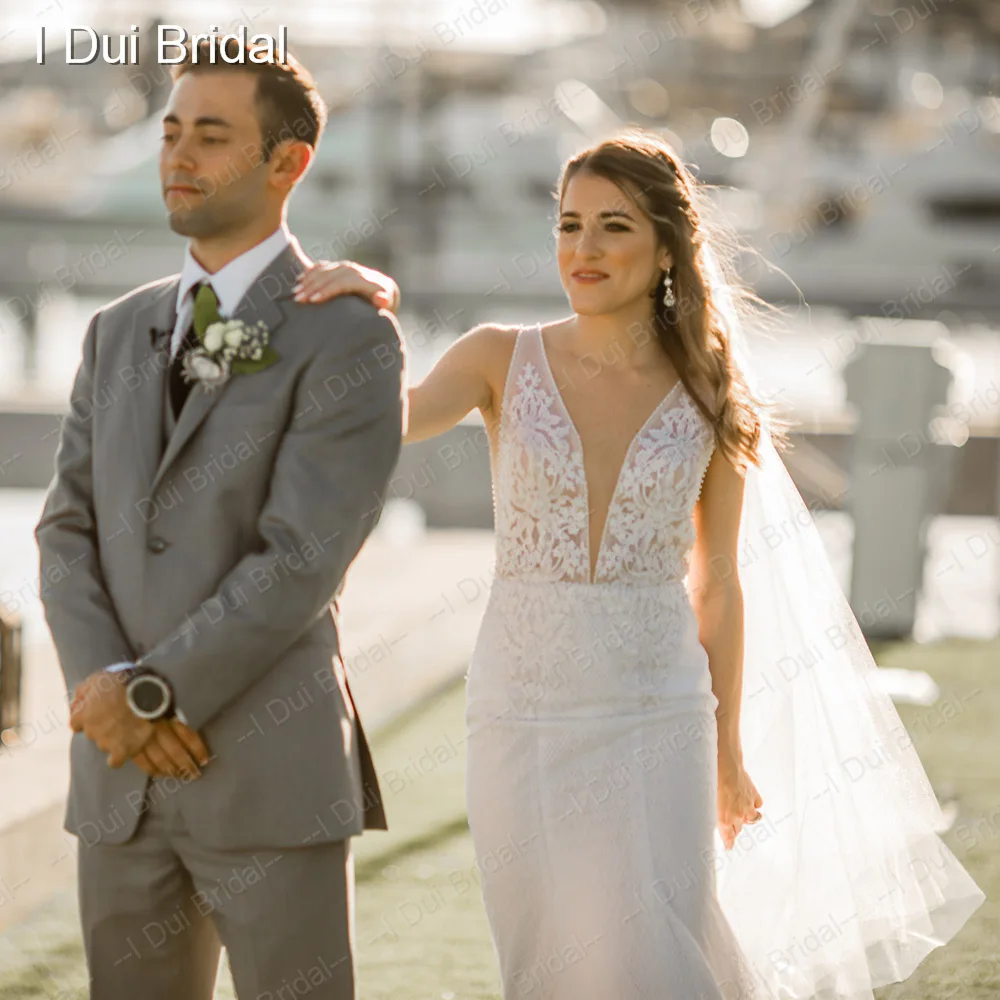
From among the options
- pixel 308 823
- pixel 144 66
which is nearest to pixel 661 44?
pixel 144 66

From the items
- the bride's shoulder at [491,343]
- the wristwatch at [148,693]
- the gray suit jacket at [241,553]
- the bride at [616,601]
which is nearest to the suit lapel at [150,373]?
the gray suit jacket at [241,553]

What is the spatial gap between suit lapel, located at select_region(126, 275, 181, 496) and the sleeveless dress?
37.1 inches

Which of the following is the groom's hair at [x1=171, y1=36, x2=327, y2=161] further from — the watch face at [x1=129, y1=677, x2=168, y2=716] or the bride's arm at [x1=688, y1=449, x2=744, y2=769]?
the bride's arm at [x1=688, y1=449, x2=744, y2=769]

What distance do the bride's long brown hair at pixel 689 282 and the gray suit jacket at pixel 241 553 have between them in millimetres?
853

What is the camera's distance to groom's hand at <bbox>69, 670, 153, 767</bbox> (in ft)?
8.14

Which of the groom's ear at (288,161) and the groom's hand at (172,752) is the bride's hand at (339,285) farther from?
the groom's hand at (172,752)

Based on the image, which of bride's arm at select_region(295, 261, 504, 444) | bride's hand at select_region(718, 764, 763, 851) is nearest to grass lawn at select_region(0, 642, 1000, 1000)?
bride's hand at select_region(718, 764, 763, 851)

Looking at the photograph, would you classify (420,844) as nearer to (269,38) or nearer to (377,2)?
(269,38)

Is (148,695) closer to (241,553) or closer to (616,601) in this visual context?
(241,553)

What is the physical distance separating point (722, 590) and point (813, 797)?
0.77m

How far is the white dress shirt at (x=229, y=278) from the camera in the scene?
2625mm

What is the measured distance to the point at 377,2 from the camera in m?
41.6

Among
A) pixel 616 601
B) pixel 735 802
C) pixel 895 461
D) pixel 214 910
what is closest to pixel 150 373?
pixel 214 910

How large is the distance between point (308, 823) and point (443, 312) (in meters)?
42.0
